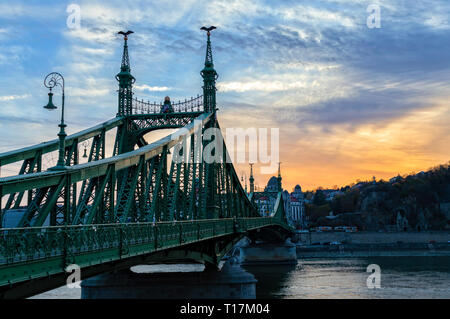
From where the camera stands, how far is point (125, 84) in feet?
138

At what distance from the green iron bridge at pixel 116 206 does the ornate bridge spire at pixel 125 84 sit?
8 cm

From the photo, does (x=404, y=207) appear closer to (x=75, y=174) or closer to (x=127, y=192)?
(x=127, y=192)

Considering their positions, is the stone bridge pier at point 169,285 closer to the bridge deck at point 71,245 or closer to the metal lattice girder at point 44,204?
the bridge deck at point 71,245

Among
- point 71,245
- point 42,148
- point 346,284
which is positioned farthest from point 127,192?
point 346,284

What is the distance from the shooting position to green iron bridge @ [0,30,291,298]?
15.0m

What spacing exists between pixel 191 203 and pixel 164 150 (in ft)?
20.8

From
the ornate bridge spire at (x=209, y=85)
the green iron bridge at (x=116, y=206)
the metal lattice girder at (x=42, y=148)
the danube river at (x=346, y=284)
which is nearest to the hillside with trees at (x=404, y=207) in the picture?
the danube river at (x=346, y=284)

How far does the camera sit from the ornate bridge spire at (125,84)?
4166cm

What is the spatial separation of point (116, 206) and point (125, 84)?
17217 mm

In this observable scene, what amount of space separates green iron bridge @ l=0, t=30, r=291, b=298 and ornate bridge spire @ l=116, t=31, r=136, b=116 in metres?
0.08

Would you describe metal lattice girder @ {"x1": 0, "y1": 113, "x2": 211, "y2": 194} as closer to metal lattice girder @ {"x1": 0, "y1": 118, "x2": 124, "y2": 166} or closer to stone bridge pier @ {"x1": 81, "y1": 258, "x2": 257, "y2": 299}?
metal lattice girder @ {"x1": 0, "y1": 118, "x2": 124, "y2": 166}

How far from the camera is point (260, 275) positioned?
76.6 meters

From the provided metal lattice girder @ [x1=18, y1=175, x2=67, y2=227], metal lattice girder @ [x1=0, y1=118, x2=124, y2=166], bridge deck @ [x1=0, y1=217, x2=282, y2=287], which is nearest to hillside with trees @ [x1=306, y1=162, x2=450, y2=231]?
metal lattice girder @ [x1=0, y1=118, x2=124, y2=166]
